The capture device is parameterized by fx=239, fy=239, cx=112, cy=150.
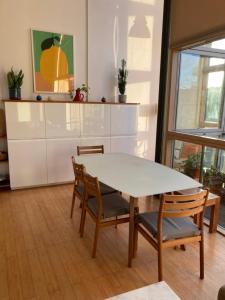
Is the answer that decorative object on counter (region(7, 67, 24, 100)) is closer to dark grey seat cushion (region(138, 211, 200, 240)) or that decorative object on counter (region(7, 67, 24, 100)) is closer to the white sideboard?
the white sideboard

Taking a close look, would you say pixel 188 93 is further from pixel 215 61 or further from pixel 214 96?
pixel 215 61

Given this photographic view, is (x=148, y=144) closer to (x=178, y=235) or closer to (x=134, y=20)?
(x=134, y=20)

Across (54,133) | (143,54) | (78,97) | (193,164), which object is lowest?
(193,164)

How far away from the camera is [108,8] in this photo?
13.4 feet

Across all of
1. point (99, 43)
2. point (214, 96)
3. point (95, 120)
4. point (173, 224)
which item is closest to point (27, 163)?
point (95, 120)

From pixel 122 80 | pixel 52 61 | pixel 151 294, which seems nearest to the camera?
pixel 151 294

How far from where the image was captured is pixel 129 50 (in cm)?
439

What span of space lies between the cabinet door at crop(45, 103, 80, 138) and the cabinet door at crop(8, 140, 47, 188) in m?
0.26

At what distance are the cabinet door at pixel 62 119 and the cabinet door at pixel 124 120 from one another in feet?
2.10

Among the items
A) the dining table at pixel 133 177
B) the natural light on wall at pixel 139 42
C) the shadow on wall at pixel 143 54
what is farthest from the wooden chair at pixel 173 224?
the natural light on wall at pixel 139 42

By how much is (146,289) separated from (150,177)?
37.5 inches

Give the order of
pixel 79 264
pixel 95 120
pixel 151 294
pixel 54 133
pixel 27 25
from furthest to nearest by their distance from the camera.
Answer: pixel 95 120, pixel 54 133, pixel 27 25, pixel 79 264, pixel 151 294

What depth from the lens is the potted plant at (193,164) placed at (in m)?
3.18

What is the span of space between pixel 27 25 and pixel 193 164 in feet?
10.5
